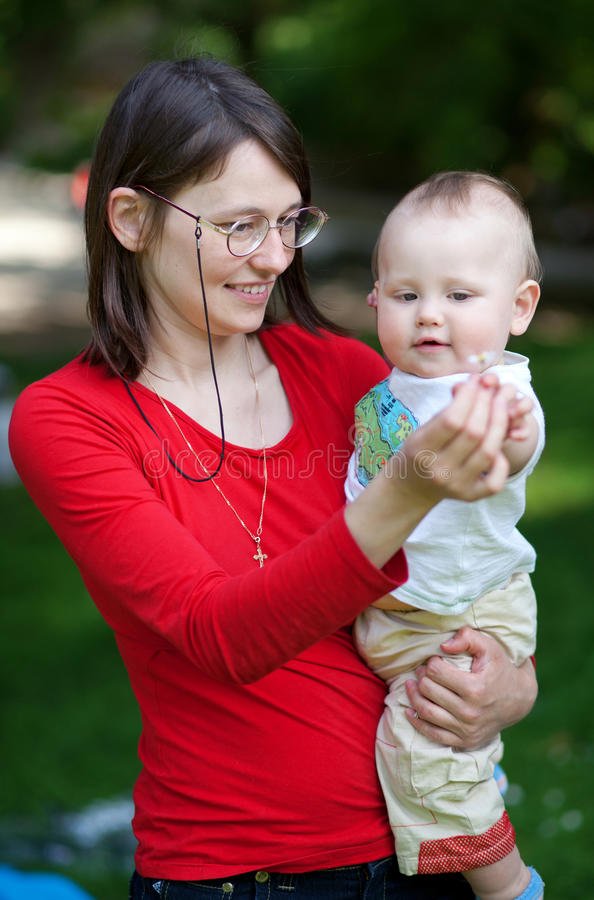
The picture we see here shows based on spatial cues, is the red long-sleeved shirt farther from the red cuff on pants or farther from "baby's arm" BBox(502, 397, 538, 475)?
"baby's arm" BBox(502, 397, 538, 475)

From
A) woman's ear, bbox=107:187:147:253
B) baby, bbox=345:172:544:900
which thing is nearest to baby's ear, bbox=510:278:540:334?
baby, bbox=345:172:544:900

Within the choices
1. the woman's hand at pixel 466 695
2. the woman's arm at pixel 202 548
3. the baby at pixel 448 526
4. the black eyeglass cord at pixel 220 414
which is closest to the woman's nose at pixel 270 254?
the black eyeglass cord at pixel 220 414

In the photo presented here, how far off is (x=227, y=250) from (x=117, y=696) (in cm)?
368

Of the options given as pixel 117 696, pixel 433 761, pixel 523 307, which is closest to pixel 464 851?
pixel 433 761

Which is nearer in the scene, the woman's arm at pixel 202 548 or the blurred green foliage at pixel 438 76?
the woman's arm at pixel 202 548

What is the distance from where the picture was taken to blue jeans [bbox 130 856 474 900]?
1.79 metres

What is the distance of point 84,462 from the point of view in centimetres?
171

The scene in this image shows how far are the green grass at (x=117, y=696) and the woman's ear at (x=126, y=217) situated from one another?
8.79 feet

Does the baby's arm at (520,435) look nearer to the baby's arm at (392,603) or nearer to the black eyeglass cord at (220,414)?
the baby's arm at (392,603)

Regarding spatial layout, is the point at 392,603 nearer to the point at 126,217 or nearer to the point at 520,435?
the point at 520,435

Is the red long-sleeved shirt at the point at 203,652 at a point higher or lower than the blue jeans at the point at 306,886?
higher

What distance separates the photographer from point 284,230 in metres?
1.94

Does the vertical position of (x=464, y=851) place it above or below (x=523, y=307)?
below

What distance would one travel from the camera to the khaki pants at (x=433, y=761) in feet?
5.98
